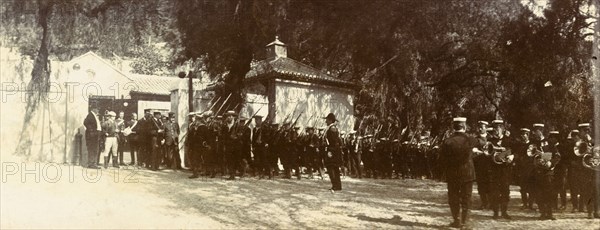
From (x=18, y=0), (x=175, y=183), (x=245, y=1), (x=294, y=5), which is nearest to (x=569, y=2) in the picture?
(x=294, y=5)

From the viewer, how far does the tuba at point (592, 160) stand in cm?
547

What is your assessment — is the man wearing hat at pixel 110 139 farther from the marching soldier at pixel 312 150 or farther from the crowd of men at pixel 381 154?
the marching soldier at pixel 312 150

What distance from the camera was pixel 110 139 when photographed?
6199mm

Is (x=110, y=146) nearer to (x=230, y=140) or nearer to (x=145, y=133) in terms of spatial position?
(x=145, y=133)

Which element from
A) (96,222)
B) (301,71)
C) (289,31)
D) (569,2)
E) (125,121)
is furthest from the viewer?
(301,71)

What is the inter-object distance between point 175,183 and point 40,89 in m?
1.78

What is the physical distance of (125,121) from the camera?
24.0 feet

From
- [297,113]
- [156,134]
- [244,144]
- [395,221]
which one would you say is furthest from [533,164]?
[156,134]

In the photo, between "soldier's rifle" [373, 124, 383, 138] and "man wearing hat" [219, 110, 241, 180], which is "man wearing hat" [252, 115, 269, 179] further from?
"soldier's rifle" [373, 124, 383, 138]

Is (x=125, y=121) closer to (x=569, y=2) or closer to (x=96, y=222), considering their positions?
(x=96, y=222)

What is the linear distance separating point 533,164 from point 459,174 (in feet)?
4.52

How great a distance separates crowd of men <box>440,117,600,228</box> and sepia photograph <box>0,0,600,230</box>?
2 cm

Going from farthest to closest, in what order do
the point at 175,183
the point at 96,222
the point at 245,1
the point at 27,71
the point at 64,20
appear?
the point at 245,1 < the point at 175,183 < the point at 64,20 < the point at 27,71 < the point at 96,222

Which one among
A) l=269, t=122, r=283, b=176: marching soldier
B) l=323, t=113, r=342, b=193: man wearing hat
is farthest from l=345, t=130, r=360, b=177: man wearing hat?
l=323, t=113, r=342, b=193: man wearing hat
